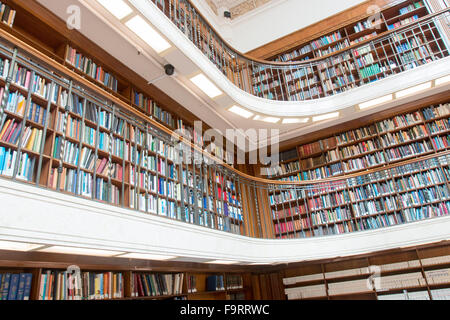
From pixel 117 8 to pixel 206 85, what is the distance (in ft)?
5.09

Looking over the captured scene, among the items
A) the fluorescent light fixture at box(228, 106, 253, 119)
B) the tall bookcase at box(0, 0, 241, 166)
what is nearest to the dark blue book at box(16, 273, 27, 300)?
the tall bookcase at box(0, 0, 241, 166)

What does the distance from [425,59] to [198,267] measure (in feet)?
15.5

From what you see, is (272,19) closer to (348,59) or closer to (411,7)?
(348,59)

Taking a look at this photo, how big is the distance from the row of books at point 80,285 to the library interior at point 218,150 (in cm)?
1

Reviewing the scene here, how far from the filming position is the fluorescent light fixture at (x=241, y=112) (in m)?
5.04

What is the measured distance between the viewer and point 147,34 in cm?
356

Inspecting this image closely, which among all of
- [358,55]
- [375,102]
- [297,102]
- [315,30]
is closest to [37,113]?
[297,102]

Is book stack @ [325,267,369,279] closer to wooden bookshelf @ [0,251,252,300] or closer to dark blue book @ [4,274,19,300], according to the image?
wooden bookshelf @ [0,251,252,300]

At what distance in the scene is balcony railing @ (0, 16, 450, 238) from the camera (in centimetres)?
230

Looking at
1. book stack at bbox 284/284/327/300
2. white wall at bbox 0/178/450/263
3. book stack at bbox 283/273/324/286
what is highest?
white wall at bbox 0/178/450/263

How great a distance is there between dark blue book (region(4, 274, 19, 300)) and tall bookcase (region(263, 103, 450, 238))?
122 inches

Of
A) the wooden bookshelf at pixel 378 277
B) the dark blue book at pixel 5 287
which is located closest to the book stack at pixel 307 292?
the wooden bookshelf at pixel 378 277
